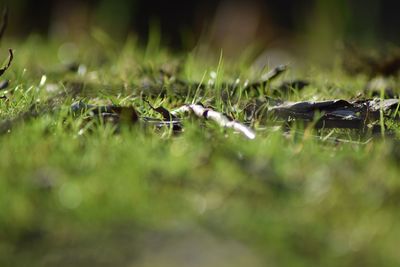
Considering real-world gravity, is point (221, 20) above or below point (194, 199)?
below

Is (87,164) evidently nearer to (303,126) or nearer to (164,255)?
(164,255)

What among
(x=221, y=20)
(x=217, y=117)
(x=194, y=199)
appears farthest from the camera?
(x=221, y=20)

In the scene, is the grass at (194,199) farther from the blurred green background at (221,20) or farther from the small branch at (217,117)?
the blurred green background at (221,20)

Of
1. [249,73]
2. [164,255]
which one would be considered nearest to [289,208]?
[164,255]

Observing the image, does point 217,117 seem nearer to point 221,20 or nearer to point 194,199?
point 194,199

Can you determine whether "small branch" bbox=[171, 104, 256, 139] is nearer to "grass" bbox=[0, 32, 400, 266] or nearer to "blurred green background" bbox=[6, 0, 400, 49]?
"grass" bbox=[0, 32, 400, 266]

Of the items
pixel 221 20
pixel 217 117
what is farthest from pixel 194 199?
pixel 221 20

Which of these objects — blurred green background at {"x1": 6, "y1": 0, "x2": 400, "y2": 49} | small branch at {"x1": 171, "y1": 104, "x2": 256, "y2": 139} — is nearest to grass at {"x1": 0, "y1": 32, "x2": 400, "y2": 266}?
small branch at {"x1": 171, "y1": 104, "x2": 256, "y2": 139}
